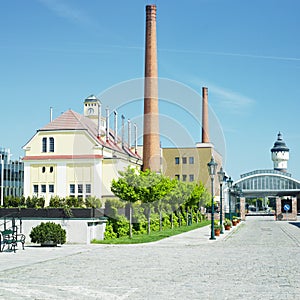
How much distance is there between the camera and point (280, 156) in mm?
148125

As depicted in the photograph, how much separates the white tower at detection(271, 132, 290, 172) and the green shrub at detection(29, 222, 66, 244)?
12769cm

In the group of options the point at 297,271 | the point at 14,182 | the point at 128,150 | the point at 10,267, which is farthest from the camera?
the point at 14,182

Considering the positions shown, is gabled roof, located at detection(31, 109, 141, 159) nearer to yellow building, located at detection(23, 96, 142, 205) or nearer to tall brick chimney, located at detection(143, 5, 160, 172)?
yellow building, located at detection(23, 96, 142, 205)

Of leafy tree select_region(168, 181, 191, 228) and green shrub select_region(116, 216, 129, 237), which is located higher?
leafy tree select_region(168, 181, 191, 228)

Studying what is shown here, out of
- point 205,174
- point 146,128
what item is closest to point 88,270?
point 146,128

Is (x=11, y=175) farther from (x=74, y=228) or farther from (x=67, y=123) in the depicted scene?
(x=74, y=228)

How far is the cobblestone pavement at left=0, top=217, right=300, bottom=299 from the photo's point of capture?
→ 456 inches

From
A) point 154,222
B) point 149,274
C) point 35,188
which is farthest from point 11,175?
point 149,274

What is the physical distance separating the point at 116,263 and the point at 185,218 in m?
37.3

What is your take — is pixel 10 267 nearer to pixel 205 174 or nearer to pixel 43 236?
pixel 43 236

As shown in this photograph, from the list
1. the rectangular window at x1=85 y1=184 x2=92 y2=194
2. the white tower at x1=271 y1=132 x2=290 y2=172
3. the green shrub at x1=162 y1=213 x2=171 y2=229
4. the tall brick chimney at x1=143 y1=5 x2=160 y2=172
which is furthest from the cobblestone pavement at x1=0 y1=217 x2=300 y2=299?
the white tower at x1=271 y1=132 x2=290 y2=172

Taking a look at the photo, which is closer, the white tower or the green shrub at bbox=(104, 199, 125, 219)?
the green shrub at bbox=(104, 199, 125, 219)

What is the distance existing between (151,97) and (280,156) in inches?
4120

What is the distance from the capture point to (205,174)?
98.7 m
